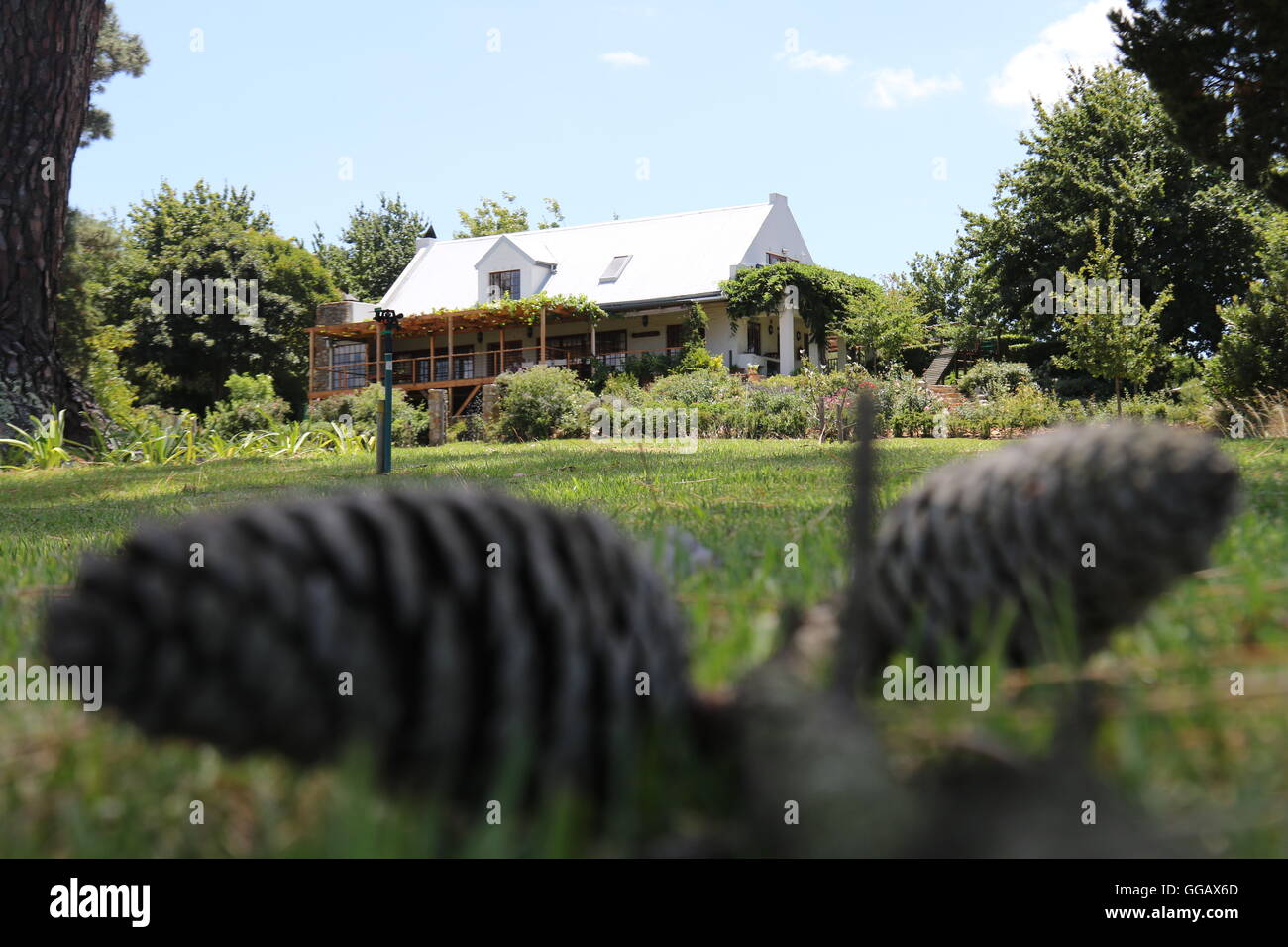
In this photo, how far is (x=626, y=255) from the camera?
35.2 metres

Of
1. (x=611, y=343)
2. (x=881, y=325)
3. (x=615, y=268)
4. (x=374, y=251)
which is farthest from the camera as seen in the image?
(x=374, y=251)

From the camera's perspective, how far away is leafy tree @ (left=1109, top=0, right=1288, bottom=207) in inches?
378

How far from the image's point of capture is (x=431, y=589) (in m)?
0.78

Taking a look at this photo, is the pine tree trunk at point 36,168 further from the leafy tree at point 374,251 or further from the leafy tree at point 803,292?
the leafy tree at point 374,251

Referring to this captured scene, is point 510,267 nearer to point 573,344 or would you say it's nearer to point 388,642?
point 573,344

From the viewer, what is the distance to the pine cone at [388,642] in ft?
2.33

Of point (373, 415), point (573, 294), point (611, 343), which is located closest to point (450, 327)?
point (573, 294)

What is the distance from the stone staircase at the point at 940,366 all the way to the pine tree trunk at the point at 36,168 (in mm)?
31984

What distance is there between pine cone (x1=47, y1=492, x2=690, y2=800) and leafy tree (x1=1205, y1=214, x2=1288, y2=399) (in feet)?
65.2

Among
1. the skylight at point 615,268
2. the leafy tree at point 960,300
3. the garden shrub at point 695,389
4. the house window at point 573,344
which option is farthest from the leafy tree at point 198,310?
the leafy tree at point 960,300

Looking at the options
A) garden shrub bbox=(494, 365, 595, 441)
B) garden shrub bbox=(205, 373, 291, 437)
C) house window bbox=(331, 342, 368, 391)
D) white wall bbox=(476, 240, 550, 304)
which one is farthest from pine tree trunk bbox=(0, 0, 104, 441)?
house window bbox=(331, 342, 368, 391)

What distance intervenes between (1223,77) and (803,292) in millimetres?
23053
